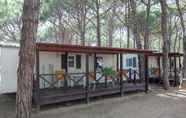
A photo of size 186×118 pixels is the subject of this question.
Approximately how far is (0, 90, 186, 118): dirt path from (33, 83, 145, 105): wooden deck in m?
0.35

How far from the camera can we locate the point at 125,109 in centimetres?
1015

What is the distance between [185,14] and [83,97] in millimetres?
16813

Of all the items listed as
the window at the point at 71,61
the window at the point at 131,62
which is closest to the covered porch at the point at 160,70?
the window at the point at 131,62

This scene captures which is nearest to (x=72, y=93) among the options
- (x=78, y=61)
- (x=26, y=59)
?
(x=78, y=61)

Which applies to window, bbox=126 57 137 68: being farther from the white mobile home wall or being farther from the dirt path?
the white mobile home wall

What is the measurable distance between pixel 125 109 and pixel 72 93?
7.43 ft

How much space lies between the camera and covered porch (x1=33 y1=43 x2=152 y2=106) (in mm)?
10016

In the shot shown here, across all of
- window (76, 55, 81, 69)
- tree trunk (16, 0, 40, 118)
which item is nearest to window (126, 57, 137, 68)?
window (76, 55, 81, 69)

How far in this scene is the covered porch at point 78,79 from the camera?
10.0m

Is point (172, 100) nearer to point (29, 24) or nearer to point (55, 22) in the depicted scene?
point (29, 24)

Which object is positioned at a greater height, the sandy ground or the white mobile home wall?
the white mobile home wall

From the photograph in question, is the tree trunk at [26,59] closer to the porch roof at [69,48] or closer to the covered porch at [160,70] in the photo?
the porch roof at [69,48]

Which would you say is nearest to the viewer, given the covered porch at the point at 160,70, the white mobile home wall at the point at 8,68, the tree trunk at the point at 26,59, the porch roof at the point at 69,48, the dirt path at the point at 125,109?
the tree trunk at the point at 26,59

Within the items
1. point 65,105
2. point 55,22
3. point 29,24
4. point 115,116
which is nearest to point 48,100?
point 65,105
